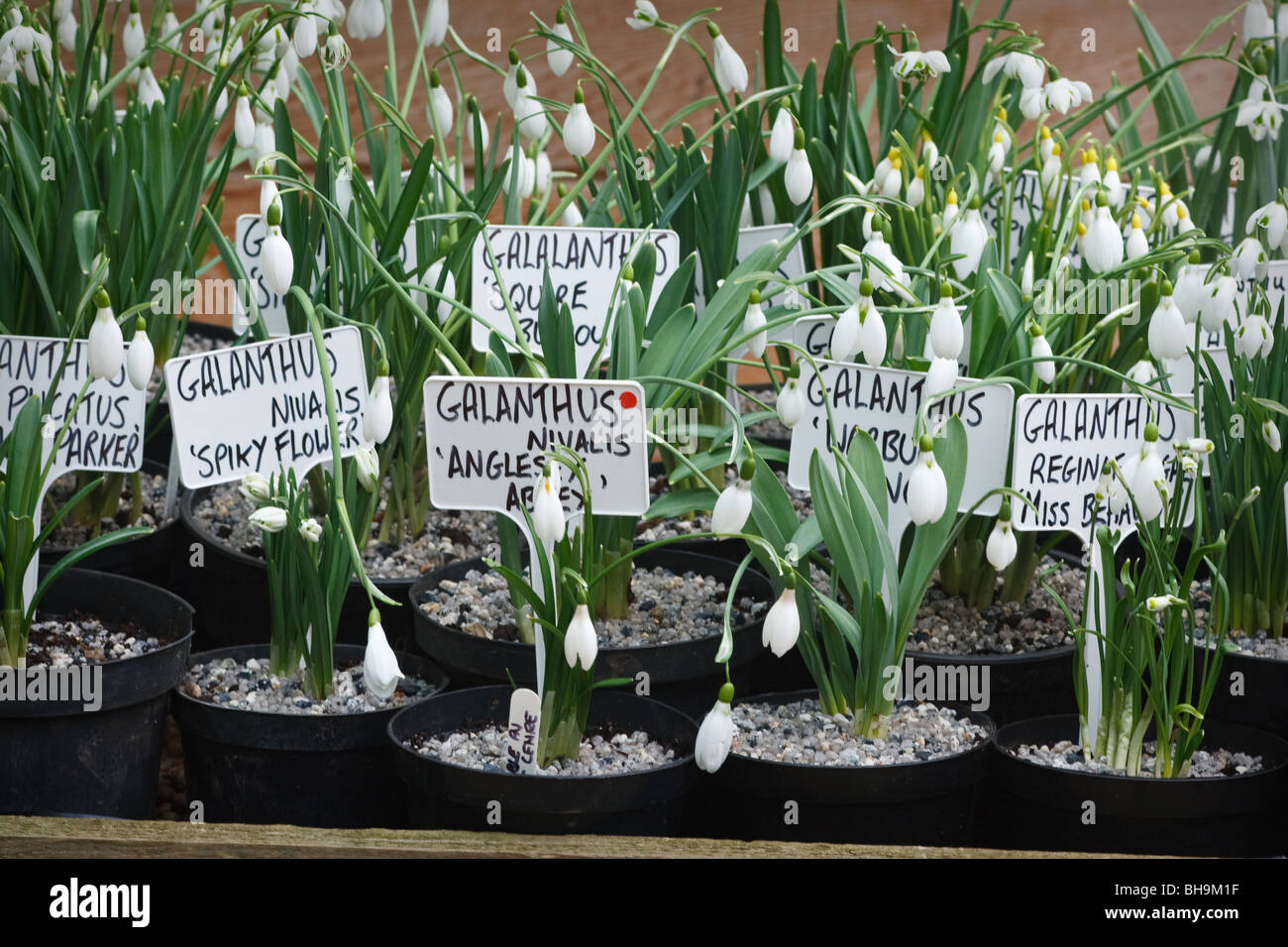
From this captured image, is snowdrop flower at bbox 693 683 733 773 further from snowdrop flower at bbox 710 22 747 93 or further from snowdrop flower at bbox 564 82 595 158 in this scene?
snowdrop flower at bbox 710 22 747 93

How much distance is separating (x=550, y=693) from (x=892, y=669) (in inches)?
13.9

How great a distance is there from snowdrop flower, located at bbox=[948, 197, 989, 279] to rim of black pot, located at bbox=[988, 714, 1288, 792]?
1.71 feet

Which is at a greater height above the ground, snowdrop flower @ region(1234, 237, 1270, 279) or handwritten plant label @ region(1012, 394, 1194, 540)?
snowdrop flower @ region(1234, 237, 1270, 279)

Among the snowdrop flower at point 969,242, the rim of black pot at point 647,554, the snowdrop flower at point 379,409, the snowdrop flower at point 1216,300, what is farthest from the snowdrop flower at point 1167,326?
the snowdrop flower at point 379,409

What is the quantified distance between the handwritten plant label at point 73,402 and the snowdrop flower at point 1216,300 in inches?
46.6

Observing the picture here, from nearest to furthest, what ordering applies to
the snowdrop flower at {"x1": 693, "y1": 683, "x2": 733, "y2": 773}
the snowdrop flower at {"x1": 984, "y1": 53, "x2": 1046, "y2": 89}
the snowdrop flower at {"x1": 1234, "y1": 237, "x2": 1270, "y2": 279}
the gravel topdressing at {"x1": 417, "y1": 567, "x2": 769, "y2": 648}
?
the snowdrop flower at {"x1": 693, "y1": 683, "x2": 733, "y2": 773}, the snowdrop flower at {"x1": 1234, "y1": 237, "x2": 1270, "y2": 279}, the gravel topdressing at {"x1": 417, "y1": 567, "x2": 769, "y2": 648}, the snowdrop flower at {"x1": 984, "y1": 53, "x2": 1046, "y2": 89}

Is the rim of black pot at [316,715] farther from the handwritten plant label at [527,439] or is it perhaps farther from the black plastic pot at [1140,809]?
the black plastic pot at [1140,809]

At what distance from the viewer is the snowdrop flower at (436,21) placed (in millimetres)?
1796

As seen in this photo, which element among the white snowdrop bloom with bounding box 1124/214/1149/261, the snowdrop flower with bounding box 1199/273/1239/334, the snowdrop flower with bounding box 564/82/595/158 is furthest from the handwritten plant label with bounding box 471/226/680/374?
the snowdrop flower with bounding box 1199/273/1239/334

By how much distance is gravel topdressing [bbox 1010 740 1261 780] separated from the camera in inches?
54.1
